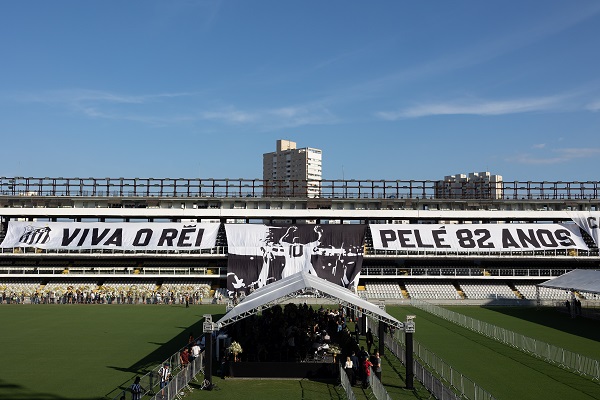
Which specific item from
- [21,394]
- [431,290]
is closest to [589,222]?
[431,290]

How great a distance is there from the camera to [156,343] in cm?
3312

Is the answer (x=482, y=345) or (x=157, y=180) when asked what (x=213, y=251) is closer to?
(x=157, y=180)

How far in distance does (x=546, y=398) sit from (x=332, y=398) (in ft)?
25.4

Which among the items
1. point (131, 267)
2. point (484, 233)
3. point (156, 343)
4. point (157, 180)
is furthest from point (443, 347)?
point (157, 180)

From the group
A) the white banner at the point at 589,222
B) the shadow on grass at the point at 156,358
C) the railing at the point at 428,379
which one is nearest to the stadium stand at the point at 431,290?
the white banner at the point at 589,222

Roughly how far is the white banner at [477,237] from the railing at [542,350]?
21744 mm

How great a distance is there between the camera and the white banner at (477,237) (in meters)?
64.5

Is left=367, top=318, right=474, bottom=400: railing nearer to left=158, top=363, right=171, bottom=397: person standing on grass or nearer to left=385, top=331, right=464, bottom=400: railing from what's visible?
left=385, top=331, right=464, bottom=400: railing

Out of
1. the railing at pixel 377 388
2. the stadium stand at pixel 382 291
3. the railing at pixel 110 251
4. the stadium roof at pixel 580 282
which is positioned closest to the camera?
the railing at pixel 377 388

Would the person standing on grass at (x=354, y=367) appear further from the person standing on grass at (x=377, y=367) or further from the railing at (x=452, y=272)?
the railing at (x=452, y=272)

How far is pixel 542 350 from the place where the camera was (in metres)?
29.4

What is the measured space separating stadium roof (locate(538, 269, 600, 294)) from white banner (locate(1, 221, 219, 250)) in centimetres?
3432

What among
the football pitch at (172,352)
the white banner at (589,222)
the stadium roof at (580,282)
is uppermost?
the white banner at (589,222)

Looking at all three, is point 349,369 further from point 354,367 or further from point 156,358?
point 156,358
